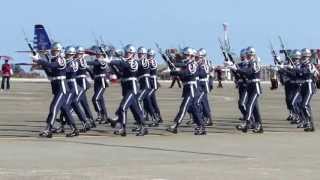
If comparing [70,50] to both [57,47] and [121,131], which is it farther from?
[121,131]

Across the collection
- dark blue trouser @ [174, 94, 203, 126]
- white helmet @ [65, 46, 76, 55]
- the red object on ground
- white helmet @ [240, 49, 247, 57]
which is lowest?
dark blue trouser @ [174, 94, 203, 126]

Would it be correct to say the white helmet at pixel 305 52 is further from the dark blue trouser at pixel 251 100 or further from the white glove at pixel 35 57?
the white glove at pixel 35 57

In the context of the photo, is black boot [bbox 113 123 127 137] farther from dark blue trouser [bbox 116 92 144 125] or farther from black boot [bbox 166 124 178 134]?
black boot [bbox 166 124 178 134]

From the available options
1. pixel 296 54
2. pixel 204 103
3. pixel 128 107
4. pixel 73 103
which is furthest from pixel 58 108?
pixel 296 54

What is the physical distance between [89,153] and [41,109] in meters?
16.1

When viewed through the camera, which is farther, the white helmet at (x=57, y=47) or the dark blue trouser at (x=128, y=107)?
the dark blue trouser at (x=128, y=107)

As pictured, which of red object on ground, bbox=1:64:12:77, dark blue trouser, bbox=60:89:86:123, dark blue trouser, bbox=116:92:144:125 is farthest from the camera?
red object on ground, bbox=1:64:12:77

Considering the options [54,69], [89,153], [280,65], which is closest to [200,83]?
[280,65]

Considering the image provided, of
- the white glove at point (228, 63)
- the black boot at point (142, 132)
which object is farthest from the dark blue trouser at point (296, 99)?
the black boot at point (142, 132)

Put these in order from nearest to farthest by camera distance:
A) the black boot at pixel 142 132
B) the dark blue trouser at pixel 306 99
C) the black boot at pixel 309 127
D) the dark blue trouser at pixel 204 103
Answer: the black boot at pixel 142 132 < the dark blue trouser at pixel 204 103 < the dark blue trouser at pixel 306 99 < the black boot at pixel 309 127

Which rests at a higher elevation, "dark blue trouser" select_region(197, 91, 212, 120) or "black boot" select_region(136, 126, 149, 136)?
"dark blue trouser" select_region(197, 91, 212, 120)

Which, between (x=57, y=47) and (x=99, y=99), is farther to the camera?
(x=99, y=99)

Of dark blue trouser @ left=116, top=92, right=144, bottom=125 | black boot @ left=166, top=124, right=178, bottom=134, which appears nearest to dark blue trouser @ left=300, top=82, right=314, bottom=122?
black boot @ left=166, top=124, right=178, bottom=134

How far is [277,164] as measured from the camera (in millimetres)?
14383
